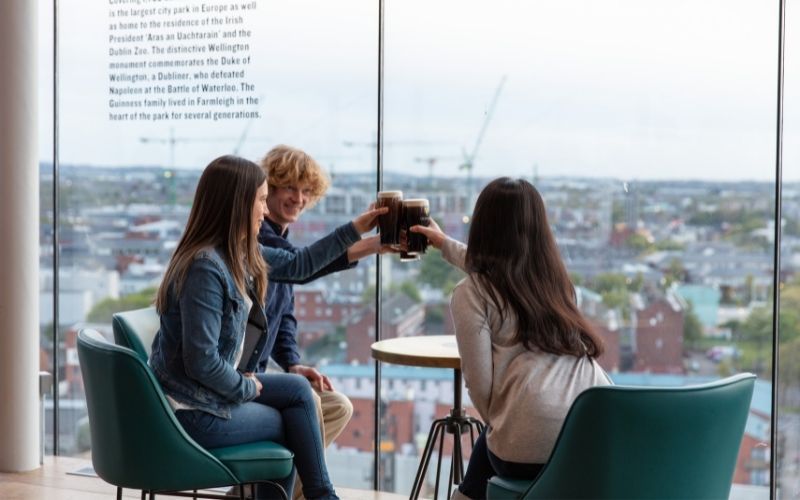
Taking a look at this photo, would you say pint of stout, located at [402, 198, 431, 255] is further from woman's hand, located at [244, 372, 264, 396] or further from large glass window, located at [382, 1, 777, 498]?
large glass window, located at [382, 1, 777, 498]

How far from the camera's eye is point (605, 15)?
427 cm

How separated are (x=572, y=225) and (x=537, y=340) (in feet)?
6.44

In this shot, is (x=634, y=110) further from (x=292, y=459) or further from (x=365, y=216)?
(x=292, y=459)

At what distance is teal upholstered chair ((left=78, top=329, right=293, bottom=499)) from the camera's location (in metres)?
2.66

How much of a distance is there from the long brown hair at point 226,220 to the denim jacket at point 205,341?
38 millimetres

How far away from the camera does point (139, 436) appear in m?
2.69

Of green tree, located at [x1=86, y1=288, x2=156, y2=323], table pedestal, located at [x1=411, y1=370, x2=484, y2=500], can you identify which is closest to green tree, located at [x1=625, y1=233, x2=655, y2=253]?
table pedestal, located at [x1=411, y1=370, x2=484, y2=500]

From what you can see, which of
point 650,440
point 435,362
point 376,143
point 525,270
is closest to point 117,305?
point 376,143

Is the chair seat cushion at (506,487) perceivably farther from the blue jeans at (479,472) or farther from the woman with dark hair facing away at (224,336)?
the woman with dark hair facing away at (224,336)

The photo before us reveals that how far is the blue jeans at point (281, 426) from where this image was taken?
2.82 m

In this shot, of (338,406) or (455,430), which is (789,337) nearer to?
(455,430)

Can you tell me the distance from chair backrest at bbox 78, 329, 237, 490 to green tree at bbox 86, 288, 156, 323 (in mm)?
2367

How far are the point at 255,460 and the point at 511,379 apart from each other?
0.78m

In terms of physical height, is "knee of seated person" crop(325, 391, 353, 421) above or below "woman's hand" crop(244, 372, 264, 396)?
below
